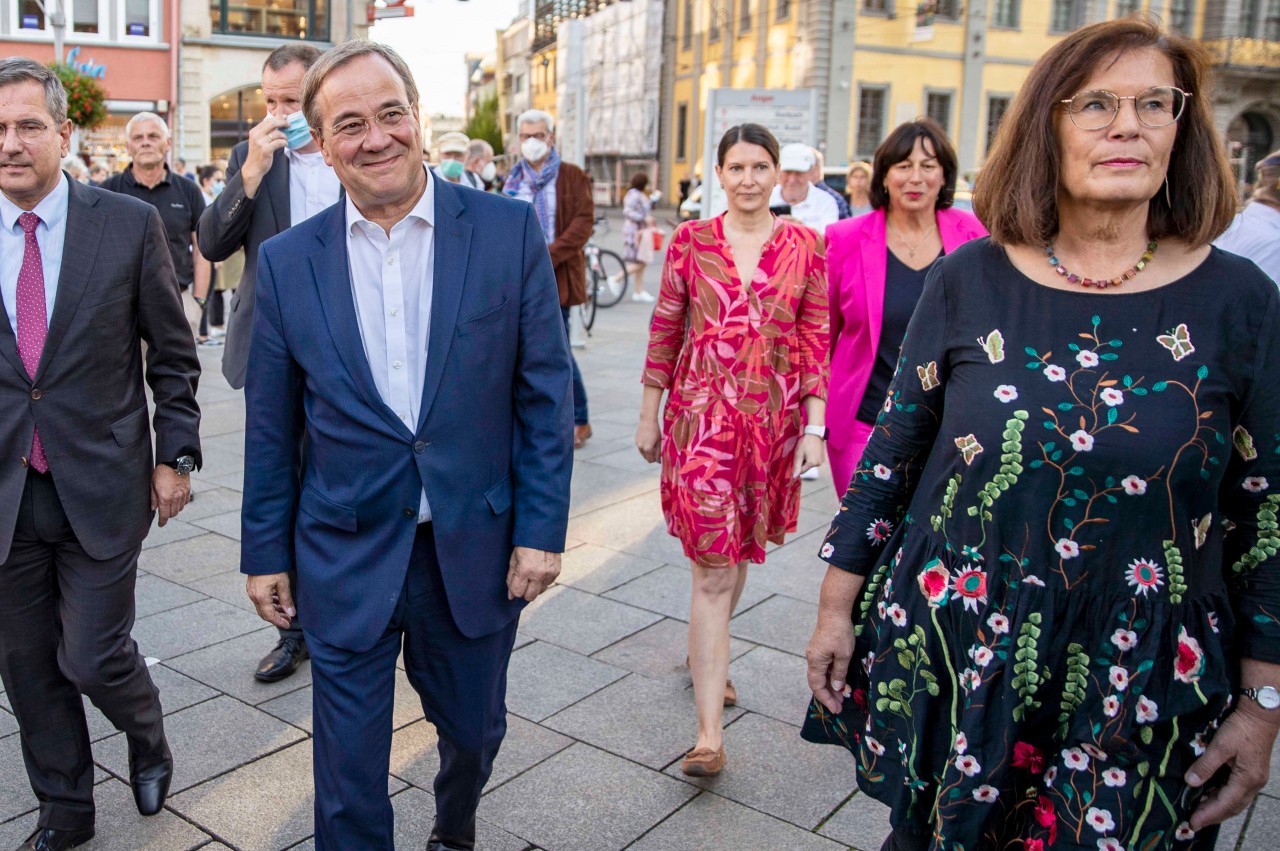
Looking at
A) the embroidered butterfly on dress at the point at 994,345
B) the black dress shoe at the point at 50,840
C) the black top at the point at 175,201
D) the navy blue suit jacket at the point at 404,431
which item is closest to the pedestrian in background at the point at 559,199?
the black top at the point at 175,201

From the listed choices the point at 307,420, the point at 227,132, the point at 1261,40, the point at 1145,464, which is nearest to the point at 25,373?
the point at 307,420

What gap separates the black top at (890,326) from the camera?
12.8 ft

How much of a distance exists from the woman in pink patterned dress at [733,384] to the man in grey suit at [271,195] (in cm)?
134

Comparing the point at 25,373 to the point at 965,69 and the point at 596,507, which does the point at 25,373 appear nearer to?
the point at 596,507

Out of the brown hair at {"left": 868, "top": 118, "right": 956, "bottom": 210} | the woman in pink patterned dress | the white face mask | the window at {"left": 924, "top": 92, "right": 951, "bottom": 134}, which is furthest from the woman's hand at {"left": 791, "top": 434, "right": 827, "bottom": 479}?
the window at {"left": 924, "top": 92, "right": 951, "bottom": 134}

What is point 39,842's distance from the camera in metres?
2.89

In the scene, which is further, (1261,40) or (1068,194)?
(1261,40)

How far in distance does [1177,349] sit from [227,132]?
32.8 meters

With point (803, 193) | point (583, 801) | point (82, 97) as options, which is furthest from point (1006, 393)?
point (82, 97)

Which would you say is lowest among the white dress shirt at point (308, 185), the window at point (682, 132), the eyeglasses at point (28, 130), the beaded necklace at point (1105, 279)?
the beaded necklace at point (1105, 279)

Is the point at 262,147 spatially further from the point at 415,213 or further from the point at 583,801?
the point at 583,801

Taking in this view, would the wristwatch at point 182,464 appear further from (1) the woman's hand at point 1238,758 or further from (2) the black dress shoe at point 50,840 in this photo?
(1) the woman's hand at point 1238,758

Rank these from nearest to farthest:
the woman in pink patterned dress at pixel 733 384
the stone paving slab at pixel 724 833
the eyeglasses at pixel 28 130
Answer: the eyeglasses at pixel 28 130 → the stone paving slab at pixel 724 833 → the woman in pink patterned dress at pixel 733 384

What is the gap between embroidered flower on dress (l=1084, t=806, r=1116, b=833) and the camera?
1.87m
